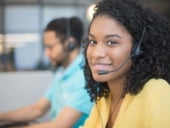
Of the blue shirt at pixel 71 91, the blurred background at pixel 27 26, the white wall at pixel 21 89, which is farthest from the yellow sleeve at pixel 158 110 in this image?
the blurred background at pixel 27 26

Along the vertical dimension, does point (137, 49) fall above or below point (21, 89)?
above

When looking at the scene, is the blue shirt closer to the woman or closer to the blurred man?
the blurred man

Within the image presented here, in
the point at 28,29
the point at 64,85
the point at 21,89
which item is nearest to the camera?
the point at 64,85

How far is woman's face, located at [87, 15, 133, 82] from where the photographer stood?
1.41 meters

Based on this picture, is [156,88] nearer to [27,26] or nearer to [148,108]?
[148,108]

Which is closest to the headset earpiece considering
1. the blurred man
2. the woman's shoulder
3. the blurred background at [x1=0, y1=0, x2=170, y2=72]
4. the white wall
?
the woman's shoulder

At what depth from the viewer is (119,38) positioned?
4.63 feet

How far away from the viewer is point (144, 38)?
1436 mm

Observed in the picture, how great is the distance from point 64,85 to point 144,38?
1.14 meters

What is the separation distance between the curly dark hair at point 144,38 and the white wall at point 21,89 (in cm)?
260

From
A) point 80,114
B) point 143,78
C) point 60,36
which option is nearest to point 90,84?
point 143,78

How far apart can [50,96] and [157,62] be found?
1569 mm

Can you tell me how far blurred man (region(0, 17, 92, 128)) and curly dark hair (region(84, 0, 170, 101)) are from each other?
0.75m

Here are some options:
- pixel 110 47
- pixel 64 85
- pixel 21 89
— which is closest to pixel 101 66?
pixel 110 47
